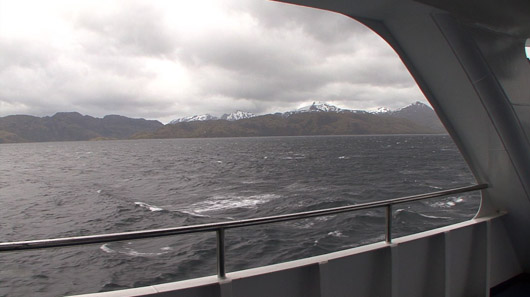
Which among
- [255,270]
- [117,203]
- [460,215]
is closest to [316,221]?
[460,215]

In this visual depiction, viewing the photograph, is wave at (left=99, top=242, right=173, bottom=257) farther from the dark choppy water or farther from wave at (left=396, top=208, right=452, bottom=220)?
wave at (left=396, top=208, right=452, bottom=220)

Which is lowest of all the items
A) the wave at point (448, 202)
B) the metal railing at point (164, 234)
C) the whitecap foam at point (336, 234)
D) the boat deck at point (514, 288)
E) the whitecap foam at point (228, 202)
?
the whitecap foam at point (228, 202)

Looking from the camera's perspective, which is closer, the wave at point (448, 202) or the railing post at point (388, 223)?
the railing post at point (388, 223)

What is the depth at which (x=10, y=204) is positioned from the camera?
25.3m

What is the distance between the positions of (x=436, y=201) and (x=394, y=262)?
54.9 feet

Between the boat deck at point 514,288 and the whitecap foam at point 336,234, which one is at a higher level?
the boat deck at point 514,288

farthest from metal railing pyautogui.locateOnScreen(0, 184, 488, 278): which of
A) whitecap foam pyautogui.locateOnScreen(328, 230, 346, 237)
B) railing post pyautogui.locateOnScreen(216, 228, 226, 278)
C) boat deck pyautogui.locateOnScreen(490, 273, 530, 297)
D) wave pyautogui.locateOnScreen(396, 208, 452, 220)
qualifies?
wave pyautogui.locateOnScreen(396, 208, 452, 220)

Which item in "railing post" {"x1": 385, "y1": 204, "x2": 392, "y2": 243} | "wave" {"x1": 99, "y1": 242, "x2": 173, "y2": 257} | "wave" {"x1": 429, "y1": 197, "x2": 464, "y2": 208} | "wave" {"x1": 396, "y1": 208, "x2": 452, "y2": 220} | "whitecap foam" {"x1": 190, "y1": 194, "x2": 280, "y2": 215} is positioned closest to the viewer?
"railing post" {"x1": 385, "y1": 204, "x2": 392, "y2": 243}

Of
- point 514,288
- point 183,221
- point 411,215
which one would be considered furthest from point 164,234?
point 183,221

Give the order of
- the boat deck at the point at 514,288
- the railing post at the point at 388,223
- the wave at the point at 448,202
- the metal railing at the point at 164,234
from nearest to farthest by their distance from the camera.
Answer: the metal railing at the point at 164,234, the railing post at the point at 388,223, the boat deck at the point at 514,288, the wave at the point at 448,202

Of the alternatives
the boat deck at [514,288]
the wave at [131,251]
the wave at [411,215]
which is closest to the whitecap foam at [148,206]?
the wave at [131,251]

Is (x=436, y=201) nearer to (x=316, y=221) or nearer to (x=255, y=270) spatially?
(x=316, y=221)

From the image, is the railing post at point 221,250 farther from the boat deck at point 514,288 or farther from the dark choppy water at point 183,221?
the dark choppy water at point 183,221

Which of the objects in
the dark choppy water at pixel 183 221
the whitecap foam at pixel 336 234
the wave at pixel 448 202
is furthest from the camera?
the wave at pixel 448 202
